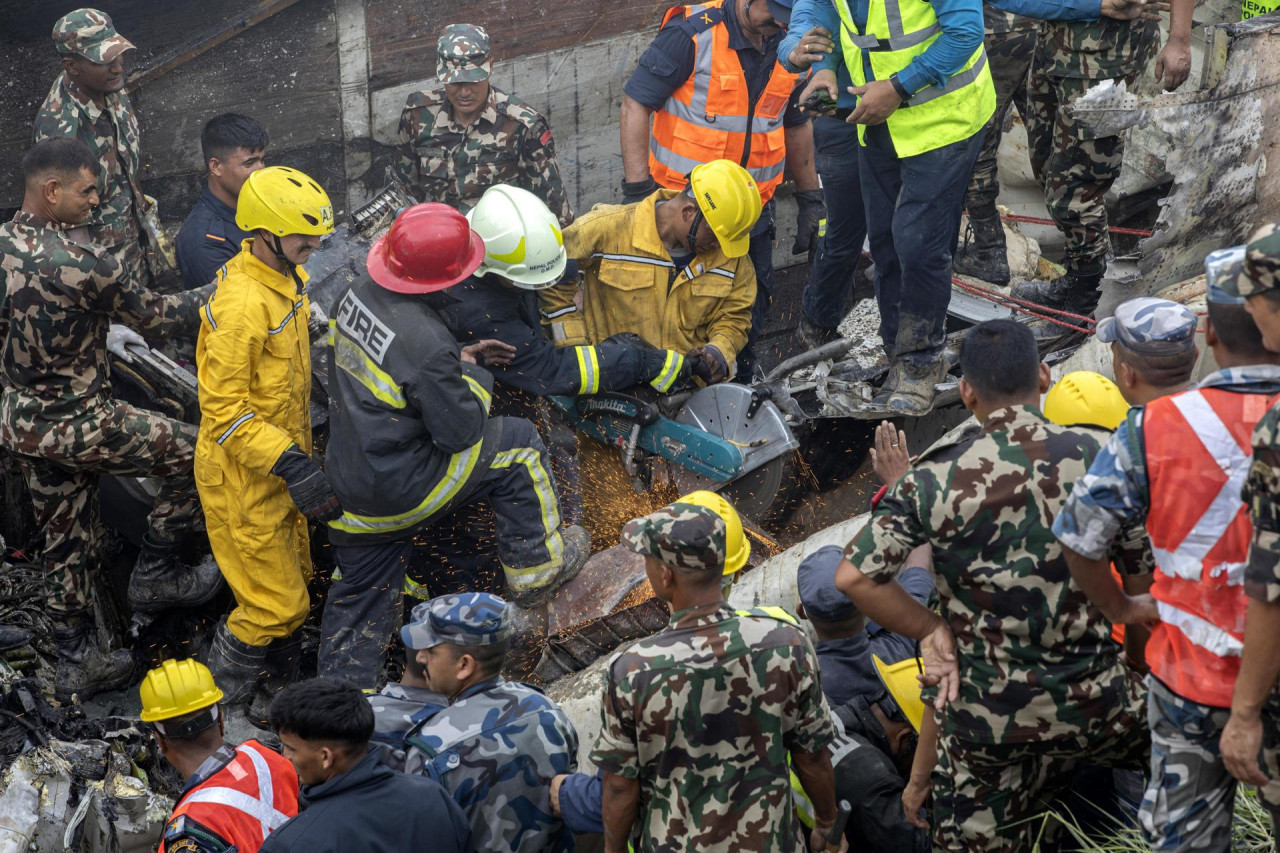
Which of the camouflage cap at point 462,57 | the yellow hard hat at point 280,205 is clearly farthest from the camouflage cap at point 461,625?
the camouflage cap at point 462,57

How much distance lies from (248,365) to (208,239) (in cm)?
131

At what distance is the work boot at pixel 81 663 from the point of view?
5.39m

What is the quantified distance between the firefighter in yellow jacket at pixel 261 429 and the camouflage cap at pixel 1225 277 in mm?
3438

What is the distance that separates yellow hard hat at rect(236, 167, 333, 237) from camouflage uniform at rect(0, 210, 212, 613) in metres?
0.60

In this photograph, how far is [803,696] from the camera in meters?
2.96

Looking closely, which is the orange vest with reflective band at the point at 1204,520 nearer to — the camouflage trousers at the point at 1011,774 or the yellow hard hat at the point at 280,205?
the camouflage trousers at the point at 1011,774

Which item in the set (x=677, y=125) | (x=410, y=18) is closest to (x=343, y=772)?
(x=677, y=125)

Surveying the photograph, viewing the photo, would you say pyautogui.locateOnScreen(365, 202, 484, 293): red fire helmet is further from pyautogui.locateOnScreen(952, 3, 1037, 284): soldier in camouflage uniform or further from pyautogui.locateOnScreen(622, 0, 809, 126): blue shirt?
pyautogui.locateOnScreen(952, 3, 1037, 284): soldier in camouflage uniform

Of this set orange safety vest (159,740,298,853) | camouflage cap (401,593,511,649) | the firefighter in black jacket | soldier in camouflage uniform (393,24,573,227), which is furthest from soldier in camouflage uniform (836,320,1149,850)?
soldier in camouflage uniform (393,24,573,227)

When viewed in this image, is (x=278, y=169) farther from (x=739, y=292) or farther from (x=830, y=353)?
(x=830, y=353)

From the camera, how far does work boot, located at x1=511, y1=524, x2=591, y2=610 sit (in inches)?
203

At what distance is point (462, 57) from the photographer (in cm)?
689

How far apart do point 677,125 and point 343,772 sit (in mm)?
4536

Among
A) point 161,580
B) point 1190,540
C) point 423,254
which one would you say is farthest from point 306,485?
point 1190,540
